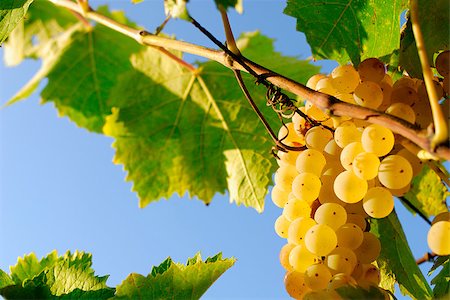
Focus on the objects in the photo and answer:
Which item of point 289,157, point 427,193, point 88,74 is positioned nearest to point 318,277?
point 289,157

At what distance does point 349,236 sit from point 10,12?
754 mm

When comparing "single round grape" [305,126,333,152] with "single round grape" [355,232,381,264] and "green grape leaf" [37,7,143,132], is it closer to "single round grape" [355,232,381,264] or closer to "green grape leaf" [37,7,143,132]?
"single round grape" [355,232,381,264]

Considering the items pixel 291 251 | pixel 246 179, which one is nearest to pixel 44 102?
pixel 246 179

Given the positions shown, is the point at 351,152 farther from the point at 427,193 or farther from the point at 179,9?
the point at 427,193

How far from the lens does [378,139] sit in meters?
0.80

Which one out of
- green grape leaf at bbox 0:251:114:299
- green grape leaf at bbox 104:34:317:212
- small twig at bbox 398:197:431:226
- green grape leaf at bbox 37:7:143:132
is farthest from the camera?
green grape leaf at bbox 37:7:143:132

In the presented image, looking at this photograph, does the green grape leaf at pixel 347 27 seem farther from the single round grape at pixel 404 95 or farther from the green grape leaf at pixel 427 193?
the green grape leaf at pixel 427 193

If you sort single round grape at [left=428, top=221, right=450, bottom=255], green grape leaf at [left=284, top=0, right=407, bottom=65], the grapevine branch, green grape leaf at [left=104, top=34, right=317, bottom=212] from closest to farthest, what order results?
1. the grapevine branch
2. single round grape at [left=428, top=221, right=450, bottom=255]
3. green grape leaf at [left=284, top=0, right=407, bottom=65]
4. green grape leaf at [left=104, top=34, right=317, bottom=212]

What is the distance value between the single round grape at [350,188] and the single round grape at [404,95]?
144 mm

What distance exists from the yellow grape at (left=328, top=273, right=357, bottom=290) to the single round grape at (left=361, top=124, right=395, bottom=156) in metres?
0.18

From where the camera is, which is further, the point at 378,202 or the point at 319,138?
the point at 319,138

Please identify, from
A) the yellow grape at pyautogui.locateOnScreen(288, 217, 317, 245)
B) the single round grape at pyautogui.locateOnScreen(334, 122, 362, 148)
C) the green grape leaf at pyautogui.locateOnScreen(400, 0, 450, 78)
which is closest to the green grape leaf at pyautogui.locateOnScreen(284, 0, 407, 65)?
the green grape leaf at pyautogui.locateOnScreen(400, 0, 450, 78)

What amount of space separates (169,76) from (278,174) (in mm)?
929

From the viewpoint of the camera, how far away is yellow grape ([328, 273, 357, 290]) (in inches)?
31.0
